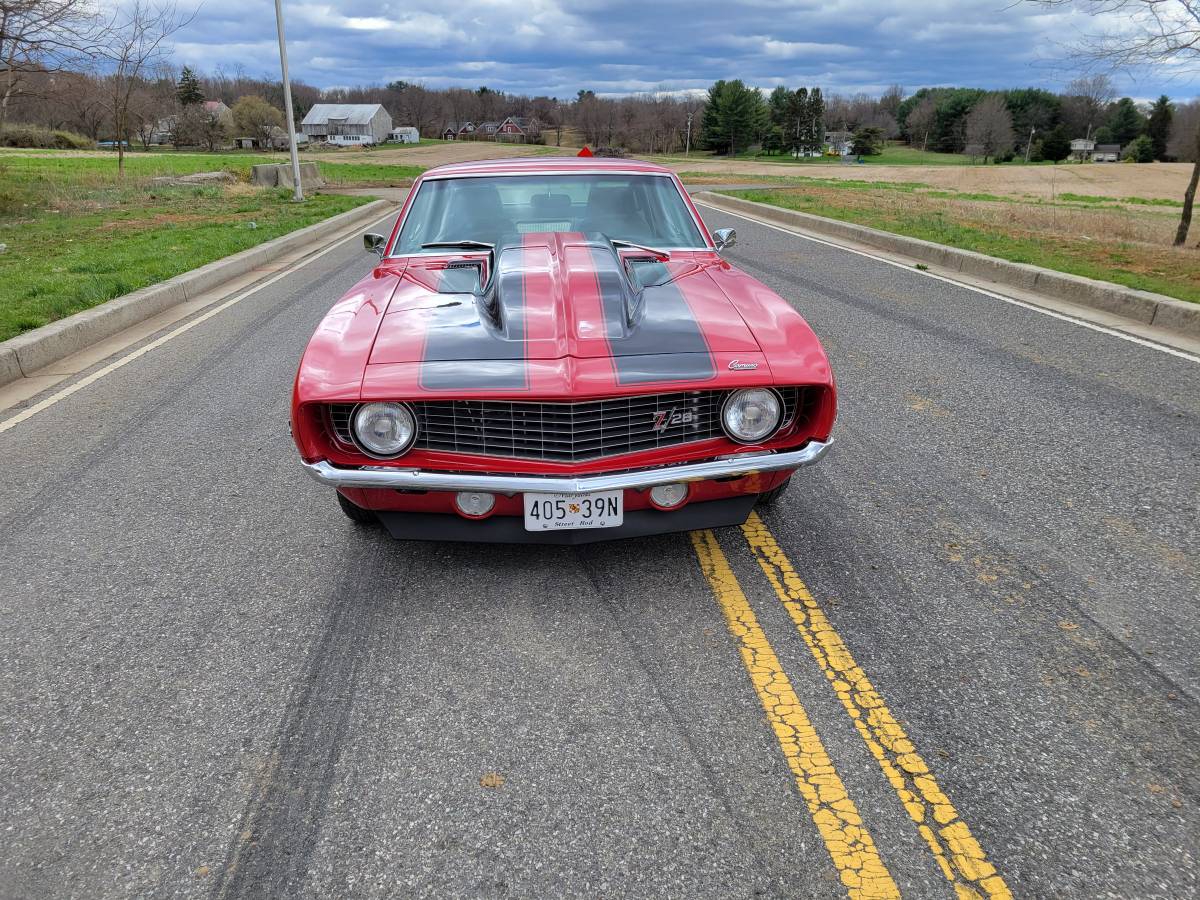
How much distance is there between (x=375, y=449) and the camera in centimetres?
292

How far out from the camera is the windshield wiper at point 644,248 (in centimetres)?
420

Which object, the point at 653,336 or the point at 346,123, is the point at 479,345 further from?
the point at 346,123

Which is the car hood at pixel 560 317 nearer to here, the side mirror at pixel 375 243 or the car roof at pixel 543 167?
the side mirror at pixel 375 243

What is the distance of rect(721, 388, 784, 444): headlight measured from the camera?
2.97 m

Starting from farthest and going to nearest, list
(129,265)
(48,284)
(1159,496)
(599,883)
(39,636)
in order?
1. (129,265)
2. (48,284)
3. (1159,496)
4. (39,636)
5. (599,883)

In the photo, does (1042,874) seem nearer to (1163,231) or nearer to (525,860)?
(525,860)

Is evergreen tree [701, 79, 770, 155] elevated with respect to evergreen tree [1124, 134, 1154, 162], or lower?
elevated

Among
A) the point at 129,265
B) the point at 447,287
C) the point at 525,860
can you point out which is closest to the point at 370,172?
the point at 129,265

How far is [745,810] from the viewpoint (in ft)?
6.92

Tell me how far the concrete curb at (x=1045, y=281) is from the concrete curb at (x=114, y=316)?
9484 millimetres

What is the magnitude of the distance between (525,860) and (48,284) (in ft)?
30.2

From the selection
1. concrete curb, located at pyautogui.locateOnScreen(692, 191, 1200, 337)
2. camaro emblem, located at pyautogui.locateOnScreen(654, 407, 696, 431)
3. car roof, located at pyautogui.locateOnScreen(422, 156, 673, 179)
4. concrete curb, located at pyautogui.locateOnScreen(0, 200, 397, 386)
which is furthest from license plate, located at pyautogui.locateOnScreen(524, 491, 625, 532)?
concrete curb, located at pyautogui.locateOnScreen(692, 191, 1200, 337)

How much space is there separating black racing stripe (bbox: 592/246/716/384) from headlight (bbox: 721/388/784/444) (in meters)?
0.16

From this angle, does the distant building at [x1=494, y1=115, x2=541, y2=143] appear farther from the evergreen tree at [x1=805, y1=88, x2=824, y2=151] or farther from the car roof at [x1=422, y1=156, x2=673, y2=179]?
the car roof at [x1=422, y1=156, x2=673, y2=179]
